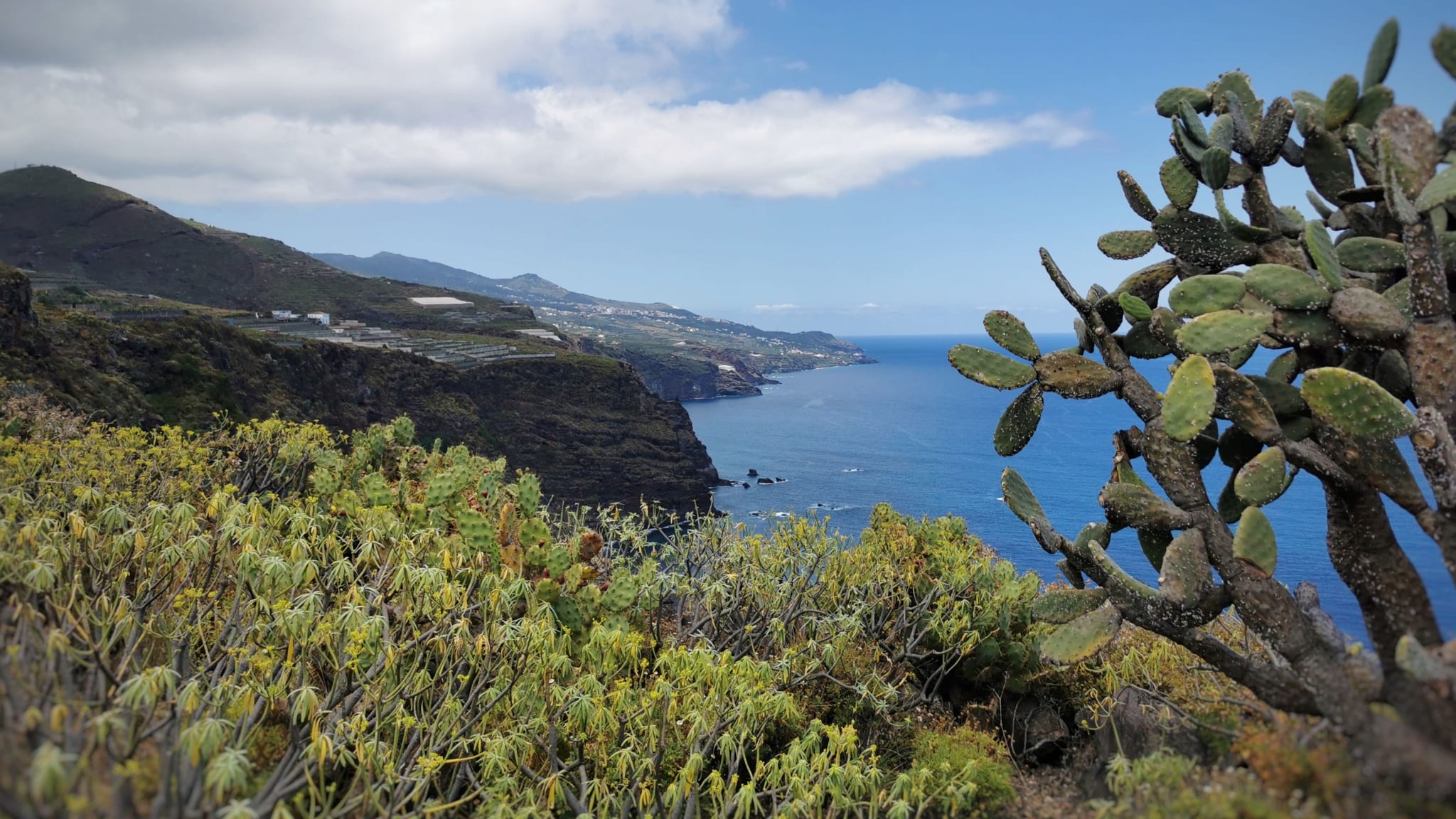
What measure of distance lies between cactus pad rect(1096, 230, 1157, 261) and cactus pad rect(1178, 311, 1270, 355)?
1.58 m

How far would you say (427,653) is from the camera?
5590 mm

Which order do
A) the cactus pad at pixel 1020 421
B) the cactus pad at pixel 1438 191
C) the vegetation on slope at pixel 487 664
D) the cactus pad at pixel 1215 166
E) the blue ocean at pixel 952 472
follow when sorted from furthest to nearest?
A: 1. the blue ocean at pixel 952 472
2. the cactus pad at pixel 1020 421
3. the cactus pad at pixel 1215 166
4. the cactus pad at pixel 1438 191
5. the vegetation on slope at pixel 487 664

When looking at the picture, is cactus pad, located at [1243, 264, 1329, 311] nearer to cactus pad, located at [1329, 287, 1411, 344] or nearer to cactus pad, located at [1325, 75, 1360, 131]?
cactus pad, located at [1329, 287, 1411, 344]

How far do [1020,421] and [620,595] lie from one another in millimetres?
4304

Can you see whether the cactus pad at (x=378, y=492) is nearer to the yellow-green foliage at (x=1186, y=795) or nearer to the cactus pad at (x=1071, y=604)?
the cactus pad at (x=1071, y=604)

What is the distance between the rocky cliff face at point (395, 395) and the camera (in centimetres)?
3059

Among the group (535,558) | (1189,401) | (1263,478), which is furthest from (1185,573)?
(535,558)

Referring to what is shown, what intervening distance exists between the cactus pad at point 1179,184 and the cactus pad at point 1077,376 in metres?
1.24

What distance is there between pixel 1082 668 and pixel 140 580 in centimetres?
822

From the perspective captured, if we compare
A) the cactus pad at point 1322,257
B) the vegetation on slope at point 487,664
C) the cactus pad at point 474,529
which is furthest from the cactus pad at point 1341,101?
the cactus pad at point 474,529

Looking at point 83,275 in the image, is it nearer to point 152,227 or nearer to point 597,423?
point 152,227

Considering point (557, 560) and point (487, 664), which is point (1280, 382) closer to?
point (487, 664)

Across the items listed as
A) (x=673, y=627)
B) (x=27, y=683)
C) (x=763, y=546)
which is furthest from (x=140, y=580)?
(x=763, y=546)

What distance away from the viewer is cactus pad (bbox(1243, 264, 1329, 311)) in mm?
3902
